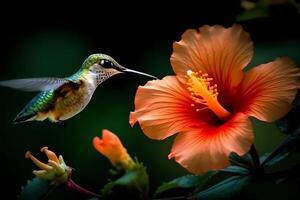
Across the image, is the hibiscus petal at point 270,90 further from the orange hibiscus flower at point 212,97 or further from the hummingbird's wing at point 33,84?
the hummingbird's wing at point 33,84

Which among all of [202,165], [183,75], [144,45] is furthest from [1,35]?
[202,165]

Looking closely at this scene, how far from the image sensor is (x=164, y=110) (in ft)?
2.85

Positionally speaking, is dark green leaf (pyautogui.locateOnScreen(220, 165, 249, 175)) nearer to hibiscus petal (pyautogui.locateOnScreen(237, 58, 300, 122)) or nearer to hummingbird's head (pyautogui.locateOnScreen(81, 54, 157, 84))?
hibiscus petal (pyautogui.locateOnScreen(237, 58, 300, 122))

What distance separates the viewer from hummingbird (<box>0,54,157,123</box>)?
77 centimetres

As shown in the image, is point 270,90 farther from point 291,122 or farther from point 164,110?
point 164,110

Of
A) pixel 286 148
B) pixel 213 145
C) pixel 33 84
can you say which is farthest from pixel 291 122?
pixel 33 84

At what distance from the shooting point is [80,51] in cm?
190

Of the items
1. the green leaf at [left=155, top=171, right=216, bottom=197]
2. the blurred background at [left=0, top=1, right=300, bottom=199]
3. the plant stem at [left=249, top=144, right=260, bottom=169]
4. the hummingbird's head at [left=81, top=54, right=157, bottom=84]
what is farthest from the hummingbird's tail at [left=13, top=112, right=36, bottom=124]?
the blurred background at [left=0, top=1, right=300, bottom=199]

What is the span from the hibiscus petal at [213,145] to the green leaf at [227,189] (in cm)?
8

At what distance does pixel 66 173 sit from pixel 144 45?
1242 millimetres

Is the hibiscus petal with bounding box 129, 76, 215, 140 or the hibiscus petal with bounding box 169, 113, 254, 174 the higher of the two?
the hibiscus petal with bounding box 129, 76, 215, 140

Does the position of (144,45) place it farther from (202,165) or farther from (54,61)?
(202,165)

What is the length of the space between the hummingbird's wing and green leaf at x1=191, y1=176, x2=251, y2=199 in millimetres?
255

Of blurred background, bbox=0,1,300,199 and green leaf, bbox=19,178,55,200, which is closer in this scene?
green leaf, bbox=19,178,55,200
